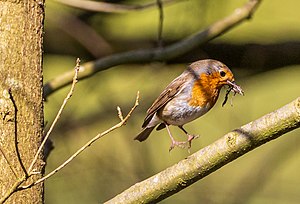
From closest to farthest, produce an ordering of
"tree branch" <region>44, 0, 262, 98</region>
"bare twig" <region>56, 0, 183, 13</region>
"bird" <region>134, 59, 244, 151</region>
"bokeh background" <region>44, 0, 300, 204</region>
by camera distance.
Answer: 1. "bird" <region>134, 59, 244, 151</region>
2. "tree branch" <region>44, 0, 262, 98</region>
3. "bare twig" <region>56, 0, 183, 13</region>
4. "bokeh background" <region>44, 0, 300, 204</region>

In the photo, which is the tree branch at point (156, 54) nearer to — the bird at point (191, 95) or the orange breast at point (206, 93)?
the bird at point (191, 95)

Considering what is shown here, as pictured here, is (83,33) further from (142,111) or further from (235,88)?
(235,88)

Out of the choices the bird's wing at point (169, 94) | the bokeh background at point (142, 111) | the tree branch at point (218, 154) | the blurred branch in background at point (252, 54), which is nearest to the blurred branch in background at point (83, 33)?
the bokeh background at point (142, 111)

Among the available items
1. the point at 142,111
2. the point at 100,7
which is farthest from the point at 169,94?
the point at 142,111

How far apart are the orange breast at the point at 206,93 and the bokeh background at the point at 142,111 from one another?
138cm

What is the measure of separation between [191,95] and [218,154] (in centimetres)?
108

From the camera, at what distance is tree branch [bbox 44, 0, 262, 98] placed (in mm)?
3547

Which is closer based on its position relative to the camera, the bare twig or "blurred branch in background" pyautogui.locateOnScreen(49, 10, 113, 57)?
the bare twig

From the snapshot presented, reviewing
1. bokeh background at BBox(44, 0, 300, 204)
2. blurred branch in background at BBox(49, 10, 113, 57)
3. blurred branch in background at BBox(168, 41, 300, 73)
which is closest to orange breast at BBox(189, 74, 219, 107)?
bokeh background at BBox(44, 0, 300, 204)

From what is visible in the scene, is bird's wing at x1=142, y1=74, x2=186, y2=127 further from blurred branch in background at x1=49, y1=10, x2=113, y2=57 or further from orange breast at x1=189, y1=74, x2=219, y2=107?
blurred branch in background at x1=49, y1=10, x2=113, y2=57

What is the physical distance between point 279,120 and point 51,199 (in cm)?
351

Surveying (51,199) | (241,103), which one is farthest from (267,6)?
(51,199)

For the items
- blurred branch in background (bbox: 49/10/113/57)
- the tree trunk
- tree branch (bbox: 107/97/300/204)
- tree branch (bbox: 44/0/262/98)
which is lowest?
tree branch (bbox: 107/97/300/204)

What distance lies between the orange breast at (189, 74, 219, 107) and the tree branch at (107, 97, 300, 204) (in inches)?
37.9
